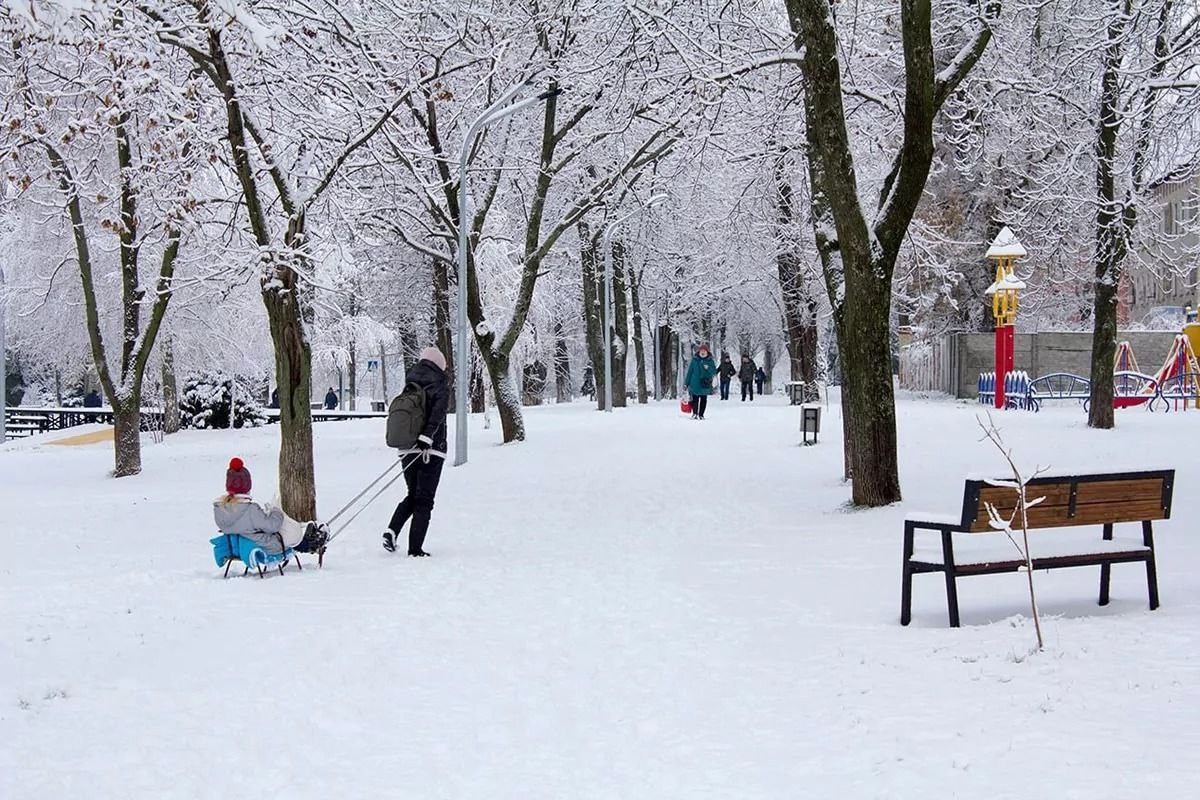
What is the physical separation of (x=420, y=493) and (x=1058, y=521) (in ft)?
20.2

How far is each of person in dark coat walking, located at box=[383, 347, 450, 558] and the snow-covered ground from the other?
349 mm

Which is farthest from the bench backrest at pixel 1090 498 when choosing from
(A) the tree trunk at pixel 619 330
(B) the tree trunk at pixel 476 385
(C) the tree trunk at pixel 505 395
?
(A) the tree trunk at pixel 619 330

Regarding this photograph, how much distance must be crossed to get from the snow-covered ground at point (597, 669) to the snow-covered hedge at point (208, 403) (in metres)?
23.3

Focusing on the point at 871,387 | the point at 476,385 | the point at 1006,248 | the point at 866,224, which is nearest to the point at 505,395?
the point at 871,387

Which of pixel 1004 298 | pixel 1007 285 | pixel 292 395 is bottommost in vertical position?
pixel 292 395

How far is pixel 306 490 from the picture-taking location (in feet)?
46.1

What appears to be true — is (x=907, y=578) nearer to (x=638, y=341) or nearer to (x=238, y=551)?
(x=238, y=551)

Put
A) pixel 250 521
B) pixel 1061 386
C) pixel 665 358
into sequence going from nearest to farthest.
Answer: pixel 250 521 → pixel 1061 386 → pixel 665 358

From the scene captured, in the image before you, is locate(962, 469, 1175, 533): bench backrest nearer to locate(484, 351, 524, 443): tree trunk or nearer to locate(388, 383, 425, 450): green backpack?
locate(388, 383, 425, 450): green backpack

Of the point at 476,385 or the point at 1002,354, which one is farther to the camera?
the point at 476,385

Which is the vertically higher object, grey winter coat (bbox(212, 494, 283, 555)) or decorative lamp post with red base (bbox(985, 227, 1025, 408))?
decorative lamp post with red base (bbox(985, 227, 1025, 408))

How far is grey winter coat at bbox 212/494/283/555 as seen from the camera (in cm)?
1052

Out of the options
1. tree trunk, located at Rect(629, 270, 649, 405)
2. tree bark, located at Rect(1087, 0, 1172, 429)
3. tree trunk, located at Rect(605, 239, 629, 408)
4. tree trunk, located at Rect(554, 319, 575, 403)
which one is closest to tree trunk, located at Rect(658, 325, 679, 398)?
tree trunk, located at Rect(554, 319, 575, 403)

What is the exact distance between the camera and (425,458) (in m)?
11.9
